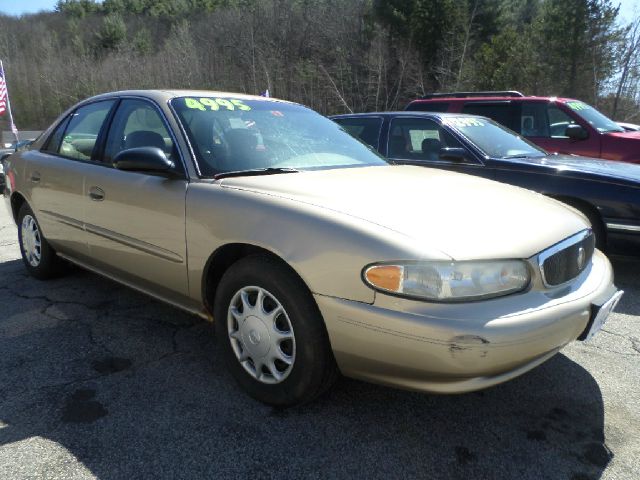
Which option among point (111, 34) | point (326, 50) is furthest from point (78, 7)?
point (326, 50)

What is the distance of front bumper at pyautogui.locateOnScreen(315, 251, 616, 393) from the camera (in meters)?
1.84

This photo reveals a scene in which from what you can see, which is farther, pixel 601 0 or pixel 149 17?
pixel 149 17

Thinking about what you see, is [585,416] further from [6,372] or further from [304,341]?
[6,372]

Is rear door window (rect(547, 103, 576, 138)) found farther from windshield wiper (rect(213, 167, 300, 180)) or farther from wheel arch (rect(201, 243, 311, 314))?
wheel arch (rect(201, 243, 311, 314))

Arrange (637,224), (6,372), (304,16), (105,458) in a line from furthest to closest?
(304,16) < (637,224) < (6,372) < (105,458)

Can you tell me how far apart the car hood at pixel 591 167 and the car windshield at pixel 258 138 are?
2166 millimetres

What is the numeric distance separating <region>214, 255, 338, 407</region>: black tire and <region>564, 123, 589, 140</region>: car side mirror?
19.3ft

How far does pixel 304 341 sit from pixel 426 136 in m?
3.95

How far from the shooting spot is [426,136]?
555 centimetres

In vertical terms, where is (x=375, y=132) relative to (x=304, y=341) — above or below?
above

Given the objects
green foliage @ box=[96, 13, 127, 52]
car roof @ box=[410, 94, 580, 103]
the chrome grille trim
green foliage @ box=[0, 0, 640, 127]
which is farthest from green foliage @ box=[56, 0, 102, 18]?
the chrome grille trim

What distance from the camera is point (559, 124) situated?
6.98 metres

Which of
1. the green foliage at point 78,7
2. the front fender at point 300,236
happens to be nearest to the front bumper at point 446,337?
the front fender at point 300,236

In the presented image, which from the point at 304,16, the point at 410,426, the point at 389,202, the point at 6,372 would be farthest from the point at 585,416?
→ the point at 304,16
